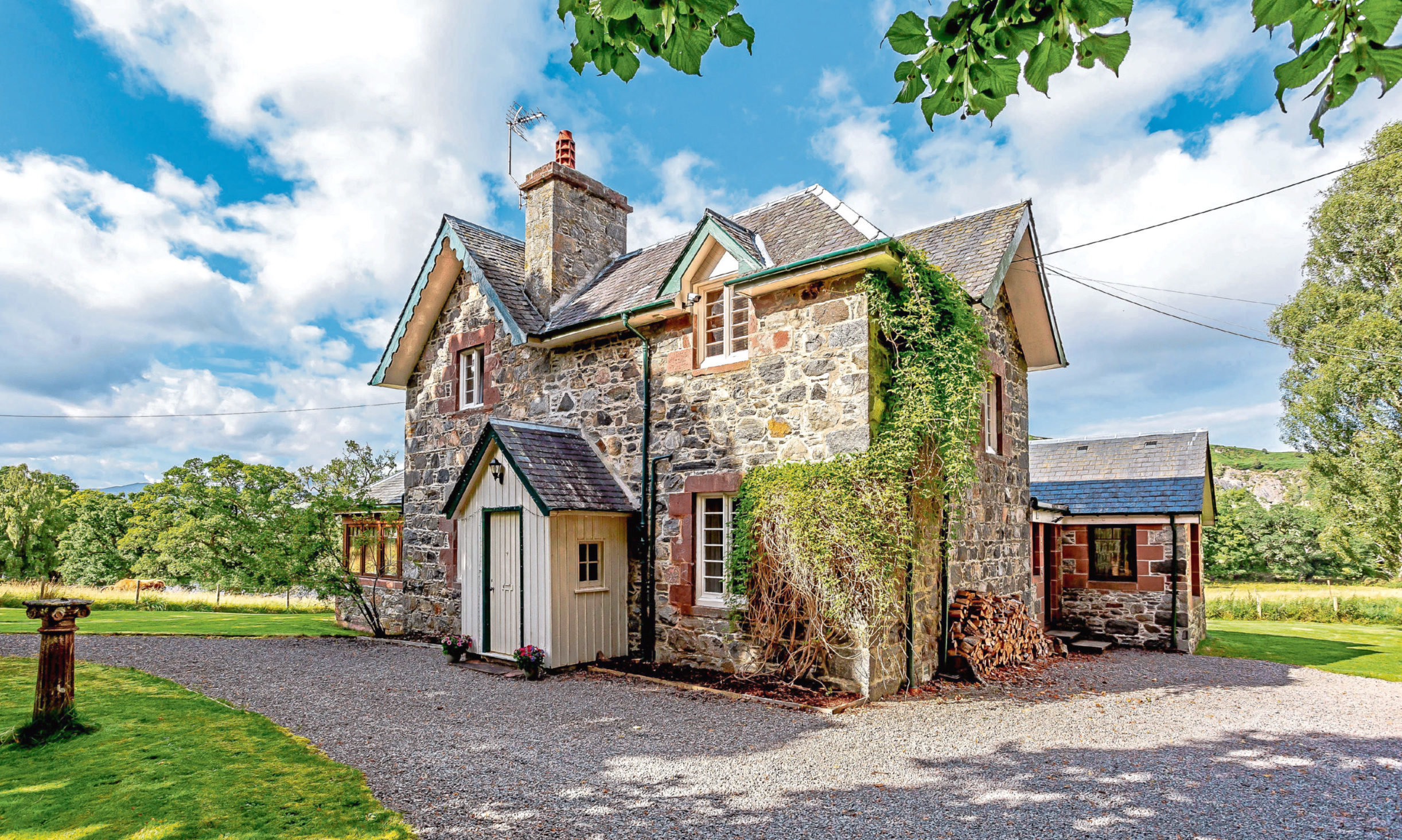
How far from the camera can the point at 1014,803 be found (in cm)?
595

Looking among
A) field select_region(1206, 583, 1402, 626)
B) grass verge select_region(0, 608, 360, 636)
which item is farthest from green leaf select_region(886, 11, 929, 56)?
field select_region(1206, 583, 1402, 626)

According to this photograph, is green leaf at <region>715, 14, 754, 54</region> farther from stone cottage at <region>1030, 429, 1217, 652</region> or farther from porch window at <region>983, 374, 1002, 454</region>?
stone cottage at <region>1030, 429, 1217, 652</region>

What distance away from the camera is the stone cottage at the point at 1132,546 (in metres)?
15.0

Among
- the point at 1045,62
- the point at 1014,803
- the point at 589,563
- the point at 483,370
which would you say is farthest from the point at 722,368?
the point at 1045,62

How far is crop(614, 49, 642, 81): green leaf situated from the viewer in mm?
3484

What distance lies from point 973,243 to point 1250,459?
298 ft

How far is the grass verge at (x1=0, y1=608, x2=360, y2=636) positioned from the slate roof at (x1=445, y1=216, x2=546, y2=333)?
320 inches

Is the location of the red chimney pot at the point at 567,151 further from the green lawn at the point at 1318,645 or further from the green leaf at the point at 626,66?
the green lawn at the point at 1318,645

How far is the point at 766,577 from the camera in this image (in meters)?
10.2

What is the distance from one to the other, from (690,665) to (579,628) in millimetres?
1806

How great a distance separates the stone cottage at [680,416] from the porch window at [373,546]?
2556 mm

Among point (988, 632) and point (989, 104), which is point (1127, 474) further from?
point (989, 104)

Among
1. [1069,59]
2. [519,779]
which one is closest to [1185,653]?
[519,779]

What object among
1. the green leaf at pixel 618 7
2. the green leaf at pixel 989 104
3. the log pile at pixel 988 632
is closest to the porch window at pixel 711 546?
the log pile at pixel 988 632
